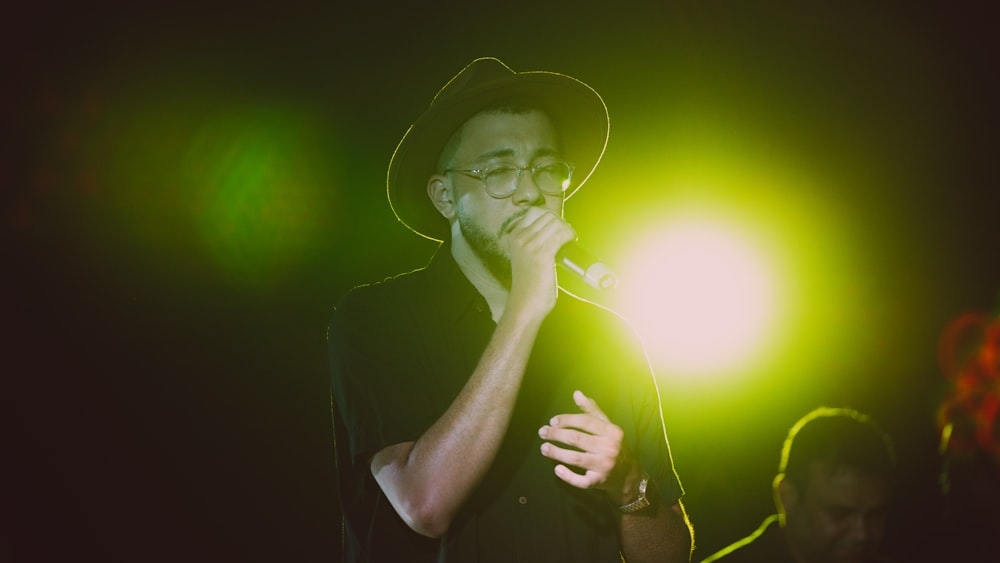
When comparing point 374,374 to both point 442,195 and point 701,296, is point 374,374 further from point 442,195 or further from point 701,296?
point 701,296

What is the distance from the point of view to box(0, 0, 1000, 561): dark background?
207 centimetres

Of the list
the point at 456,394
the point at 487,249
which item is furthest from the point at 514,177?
the point at 456,394

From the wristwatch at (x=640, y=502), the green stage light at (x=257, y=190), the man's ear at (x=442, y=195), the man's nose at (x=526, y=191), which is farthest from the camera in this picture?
the green stage light at (x=257, y=190)

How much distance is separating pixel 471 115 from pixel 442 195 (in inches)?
9.7

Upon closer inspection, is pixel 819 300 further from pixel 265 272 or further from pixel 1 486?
pixel 1 486

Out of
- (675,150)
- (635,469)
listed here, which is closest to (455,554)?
(635,469)

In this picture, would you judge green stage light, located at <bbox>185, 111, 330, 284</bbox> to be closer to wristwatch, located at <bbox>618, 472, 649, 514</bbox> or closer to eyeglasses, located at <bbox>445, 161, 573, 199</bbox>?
eyeglasses, located at <bbox>445, 161, 573, 199</bbox>

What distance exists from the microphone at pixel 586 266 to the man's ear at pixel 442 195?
0.58 metres

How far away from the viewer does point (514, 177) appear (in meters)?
1.66

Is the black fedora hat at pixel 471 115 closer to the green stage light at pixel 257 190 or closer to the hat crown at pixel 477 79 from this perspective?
the hat crown at pixel 477 79

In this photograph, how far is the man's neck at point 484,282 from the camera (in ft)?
5.66

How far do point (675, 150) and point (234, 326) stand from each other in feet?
7.10

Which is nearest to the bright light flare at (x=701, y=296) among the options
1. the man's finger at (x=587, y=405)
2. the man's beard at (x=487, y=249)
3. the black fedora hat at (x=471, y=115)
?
the black fedora hat at (x=471, y=115)

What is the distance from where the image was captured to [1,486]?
2.01 meters
